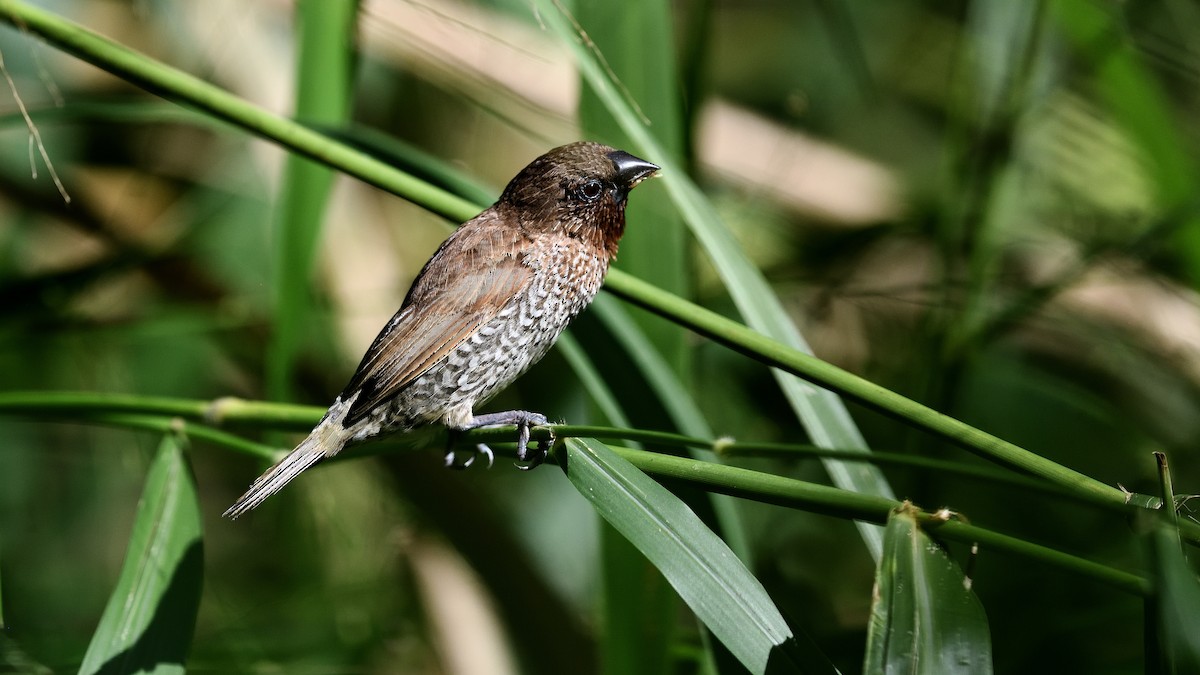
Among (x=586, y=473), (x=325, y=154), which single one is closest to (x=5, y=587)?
(x=325, y=154)

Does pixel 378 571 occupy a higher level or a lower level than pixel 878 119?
lower

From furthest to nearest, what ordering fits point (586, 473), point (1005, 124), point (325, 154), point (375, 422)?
point (1005, 124), point (375, 422), point (325, 154), point (586, 473)

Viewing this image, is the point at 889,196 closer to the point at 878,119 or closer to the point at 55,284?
the point at 878,119

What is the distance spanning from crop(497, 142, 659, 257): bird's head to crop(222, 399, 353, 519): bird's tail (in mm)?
585

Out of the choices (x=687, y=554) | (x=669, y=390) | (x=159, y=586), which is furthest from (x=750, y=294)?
(x=159, y=586)

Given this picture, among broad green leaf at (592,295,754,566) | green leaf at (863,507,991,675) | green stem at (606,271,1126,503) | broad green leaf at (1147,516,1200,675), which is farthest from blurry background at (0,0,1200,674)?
broad green leaf at (1147,516,1200,675)

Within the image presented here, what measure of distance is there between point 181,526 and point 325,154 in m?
0.78

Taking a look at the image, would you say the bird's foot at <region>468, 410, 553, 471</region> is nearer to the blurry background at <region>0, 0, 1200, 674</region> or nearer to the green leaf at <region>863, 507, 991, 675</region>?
the blurry background at <region>0, 0, 1200, 674</region>

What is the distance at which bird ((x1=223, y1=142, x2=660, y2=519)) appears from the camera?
2.14m

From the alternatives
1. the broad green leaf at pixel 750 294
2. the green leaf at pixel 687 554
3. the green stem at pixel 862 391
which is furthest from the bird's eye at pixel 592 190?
the green leaf at pixel 687 554

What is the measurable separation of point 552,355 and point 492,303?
1589 mm

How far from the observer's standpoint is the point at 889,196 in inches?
159

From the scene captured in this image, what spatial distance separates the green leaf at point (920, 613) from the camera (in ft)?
4.35

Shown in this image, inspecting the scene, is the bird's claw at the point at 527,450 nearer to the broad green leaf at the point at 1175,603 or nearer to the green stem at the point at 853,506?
the green stem at the point at 853,506
